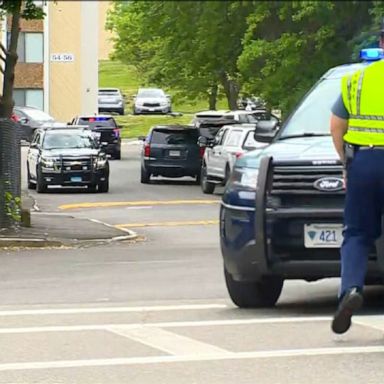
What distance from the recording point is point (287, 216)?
335 inches

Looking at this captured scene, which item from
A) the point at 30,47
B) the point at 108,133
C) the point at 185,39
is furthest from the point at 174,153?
the point at 185,39

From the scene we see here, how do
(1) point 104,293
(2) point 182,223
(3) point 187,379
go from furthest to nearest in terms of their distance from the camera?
(2) point 182,223
(1) point 104,293
(3) point 187,379

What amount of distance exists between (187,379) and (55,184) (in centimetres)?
2398

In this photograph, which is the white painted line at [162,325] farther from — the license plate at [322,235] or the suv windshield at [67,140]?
the suv windshield at [67,140]

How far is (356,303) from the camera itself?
7090 mm

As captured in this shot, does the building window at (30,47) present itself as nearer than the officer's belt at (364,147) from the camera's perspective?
No

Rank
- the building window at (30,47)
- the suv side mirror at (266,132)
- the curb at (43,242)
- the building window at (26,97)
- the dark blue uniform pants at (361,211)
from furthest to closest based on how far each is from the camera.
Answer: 1. the building window at (26,97)
2. the building window at (30,47)
3. the curb at (43,242)
4. the suv side mirror at (266,132)
5. the dark blue uniform pants at (361,211)

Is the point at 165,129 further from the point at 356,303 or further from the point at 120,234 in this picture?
the point at 356,303

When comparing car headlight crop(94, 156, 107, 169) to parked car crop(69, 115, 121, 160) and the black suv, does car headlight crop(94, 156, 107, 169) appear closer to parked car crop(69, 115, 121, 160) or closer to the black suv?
the black suv

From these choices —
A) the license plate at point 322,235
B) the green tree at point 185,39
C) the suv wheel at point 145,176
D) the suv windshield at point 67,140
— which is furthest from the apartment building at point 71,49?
the suv wheel at point 145,176

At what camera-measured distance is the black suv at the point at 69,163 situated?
3014 cm

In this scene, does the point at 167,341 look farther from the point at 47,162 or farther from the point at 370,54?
the point at 47,162

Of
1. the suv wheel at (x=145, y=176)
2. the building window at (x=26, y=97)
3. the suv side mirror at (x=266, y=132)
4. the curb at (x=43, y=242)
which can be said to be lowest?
the suv wheel at (x=145, y=176)

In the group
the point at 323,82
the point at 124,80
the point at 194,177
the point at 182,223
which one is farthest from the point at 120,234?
the point at 194,177
